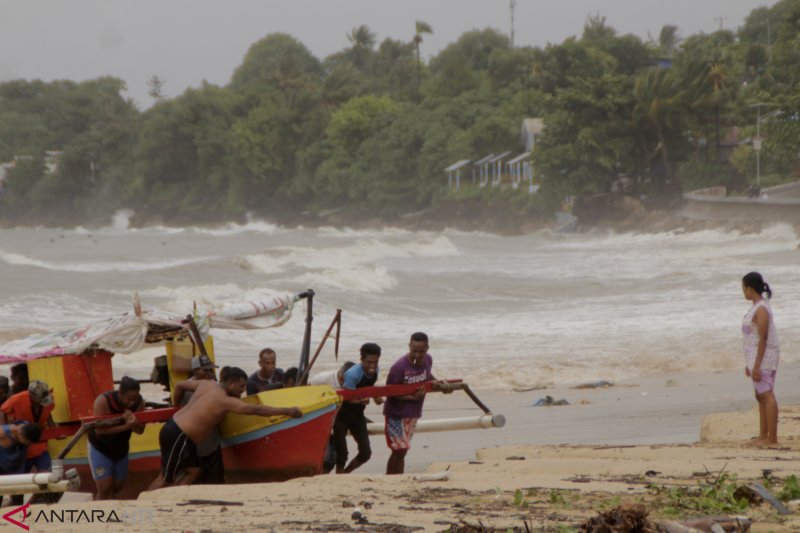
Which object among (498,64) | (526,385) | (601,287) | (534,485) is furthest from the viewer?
(498,64)

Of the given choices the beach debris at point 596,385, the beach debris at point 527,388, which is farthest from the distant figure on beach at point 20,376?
the beach debris at point 596,385

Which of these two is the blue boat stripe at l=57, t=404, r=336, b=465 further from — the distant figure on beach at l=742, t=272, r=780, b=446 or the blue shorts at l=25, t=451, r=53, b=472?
the distant figure on beach at l=742, t=272, r=780, b=446

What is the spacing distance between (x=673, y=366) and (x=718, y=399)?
324 centimetres

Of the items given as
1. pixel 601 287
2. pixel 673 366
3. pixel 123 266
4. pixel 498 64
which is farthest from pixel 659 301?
pixel 498 64

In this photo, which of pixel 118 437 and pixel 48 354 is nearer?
pixel 118 437

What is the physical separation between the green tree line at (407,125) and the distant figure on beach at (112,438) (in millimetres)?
43884

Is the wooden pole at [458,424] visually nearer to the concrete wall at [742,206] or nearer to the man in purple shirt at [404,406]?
the man in purple shirt at [404,406]

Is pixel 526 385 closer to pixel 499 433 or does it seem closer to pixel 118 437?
pixel 499 433

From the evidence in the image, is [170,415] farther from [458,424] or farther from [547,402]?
[547,402]

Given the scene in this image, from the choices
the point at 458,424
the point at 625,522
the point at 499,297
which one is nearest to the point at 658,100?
the point at 499,297

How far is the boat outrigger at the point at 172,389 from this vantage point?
8.26m

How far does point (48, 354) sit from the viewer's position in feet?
29.0

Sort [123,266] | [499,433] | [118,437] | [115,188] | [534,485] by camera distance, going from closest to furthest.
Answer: [534,485] < [118,437] < [499,433] < [123,266] < [115,188]

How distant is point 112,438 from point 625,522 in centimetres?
435
